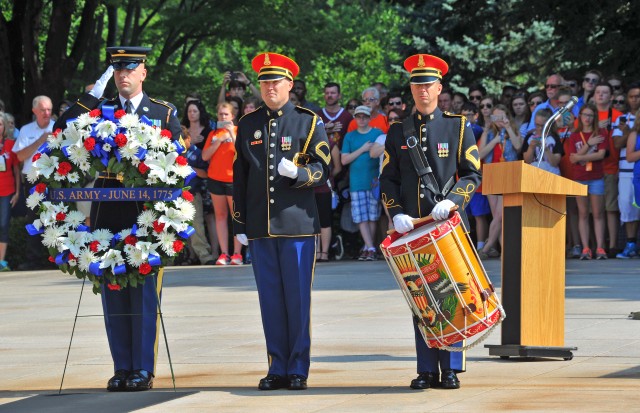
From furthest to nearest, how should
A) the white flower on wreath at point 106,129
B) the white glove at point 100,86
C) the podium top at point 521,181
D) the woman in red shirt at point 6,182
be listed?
the woman in red shirt at point 6,182 → the podium top at point 521,181 → the white glove at point 100,86 → the white flower on wreath at point 106,129

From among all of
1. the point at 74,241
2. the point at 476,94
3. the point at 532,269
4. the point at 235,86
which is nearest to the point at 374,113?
the point at 476,94

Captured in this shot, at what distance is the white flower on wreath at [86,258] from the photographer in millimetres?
9265

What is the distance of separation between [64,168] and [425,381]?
2.77 meters

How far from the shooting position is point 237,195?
31.3 ft

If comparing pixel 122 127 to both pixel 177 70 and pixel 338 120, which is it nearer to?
pixel 338 120

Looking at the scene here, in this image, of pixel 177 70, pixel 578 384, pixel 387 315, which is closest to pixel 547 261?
pixel 578 384

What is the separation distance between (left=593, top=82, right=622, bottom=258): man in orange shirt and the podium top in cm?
907

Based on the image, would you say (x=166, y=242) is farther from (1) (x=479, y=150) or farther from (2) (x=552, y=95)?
(2) (x=552, y=95)

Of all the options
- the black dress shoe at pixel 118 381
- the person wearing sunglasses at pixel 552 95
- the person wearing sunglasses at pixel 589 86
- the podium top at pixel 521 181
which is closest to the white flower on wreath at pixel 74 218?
the black dress shoe at pixel 118 381

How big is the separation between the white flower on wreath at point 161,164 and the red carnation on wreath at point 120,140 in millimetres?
194

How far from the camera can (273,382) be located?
30.2 feet

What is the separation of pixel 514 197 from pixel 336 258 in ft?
35.5

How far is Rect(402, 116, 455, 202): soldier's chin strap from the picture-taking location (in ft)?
29.8

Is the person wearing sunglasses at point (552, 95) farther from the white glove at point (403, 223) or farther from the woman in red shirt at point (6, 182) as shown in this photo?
the white glove at point (403, 223)
